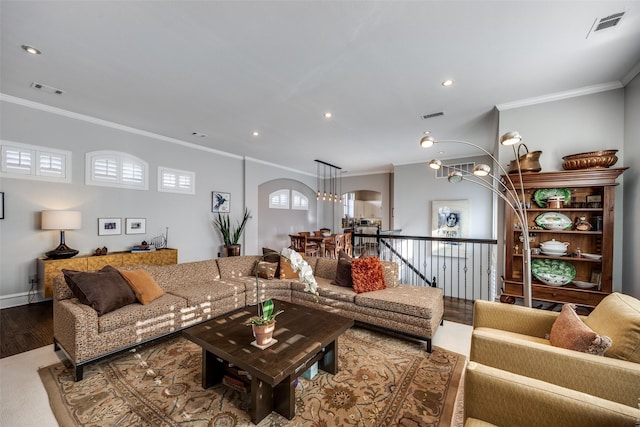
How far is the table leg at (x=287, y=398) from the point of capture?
1.78m

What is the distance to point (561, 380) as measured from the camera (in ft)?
4.75

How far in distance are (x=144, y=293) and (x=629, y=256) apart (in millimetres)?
5100

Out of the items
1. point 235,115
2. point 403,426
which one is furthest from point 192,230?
point 403,426

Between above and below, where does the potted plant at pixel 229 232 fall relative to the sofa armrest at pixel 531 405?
above

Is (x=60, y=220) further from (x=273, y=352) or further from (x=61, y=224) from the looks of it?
(x=273, y=352)

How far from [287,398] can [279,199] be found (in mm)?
6680

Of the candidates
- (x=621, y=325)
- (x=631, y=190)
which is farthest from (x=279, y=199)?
(x=621, y=325)

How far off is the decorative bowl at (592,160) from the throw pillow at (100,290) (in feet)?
16.3

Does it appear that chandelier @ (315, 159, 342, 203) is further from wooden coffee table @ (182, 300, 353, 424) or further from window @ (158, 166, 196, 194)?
wooden coffee table @ (182, 300, 353, 424)

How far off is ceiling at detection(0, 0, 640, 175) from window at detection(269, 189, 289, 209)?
3.81m

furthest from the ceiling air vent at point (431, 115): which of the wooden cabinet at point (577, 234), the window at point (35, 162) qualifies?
the window at point (35, 162)

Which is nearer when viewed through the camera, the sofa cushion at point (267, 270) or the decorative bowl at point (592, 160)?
the decorative bowl at point (592, 160)

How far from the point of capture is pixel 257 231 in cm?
721

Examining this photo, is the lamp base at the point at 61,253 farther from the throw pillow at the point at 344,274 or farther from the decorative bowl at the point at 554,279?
the decorative bowl at the point at 554,279
